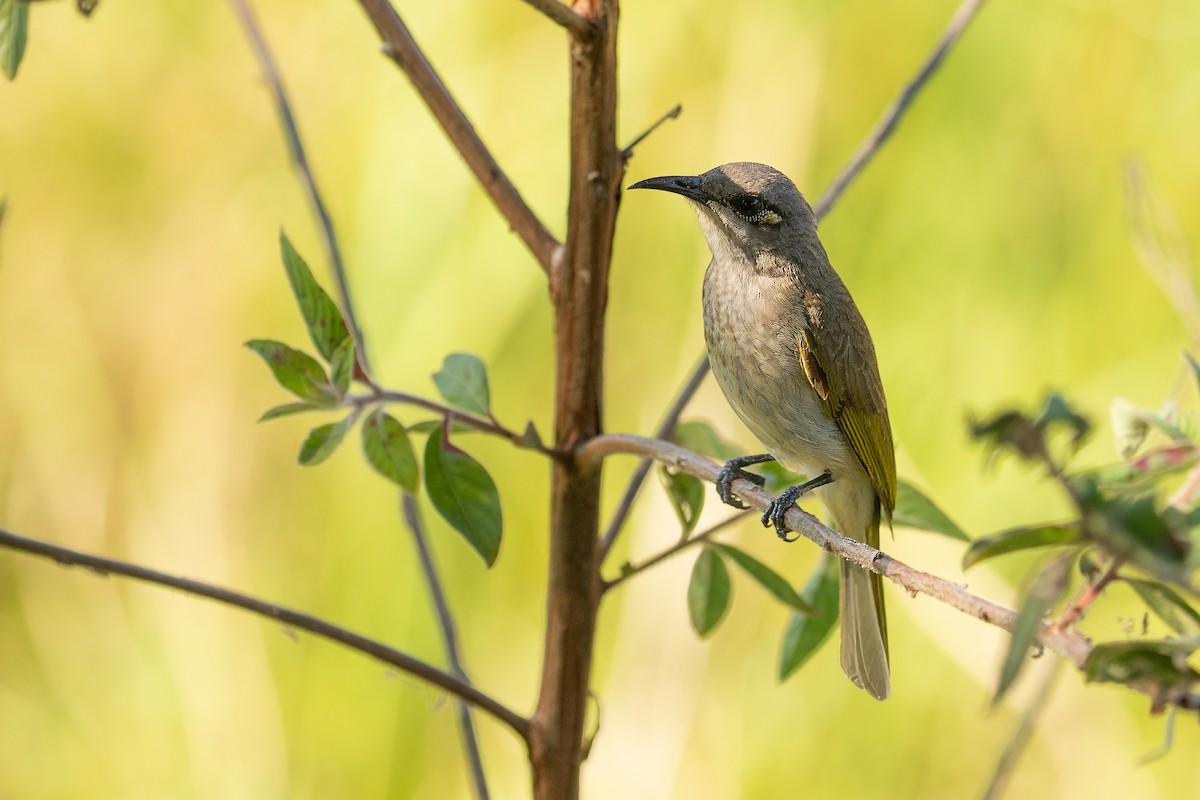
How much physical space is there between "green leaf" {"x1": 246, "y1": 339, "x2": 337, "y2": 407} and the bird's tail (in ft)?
2.55

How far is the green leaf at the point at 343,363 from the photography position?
3.99 feet

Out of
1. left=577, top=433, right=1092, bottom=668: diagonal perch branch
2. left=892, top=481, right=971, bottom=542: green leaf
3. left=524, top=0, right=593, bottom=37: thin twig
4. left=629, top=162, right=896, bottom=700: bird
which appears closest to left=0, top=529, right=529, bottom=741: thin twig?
left=577, top=433, right=1092, bottom=668: diagonal perch branch

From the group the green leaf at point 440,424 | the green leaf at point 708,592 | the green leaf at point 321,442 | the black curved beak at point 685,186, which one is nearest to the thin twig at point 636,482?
the green leaf at point 708,592

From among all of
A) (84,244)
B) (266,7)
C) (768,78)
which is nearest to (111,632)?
(84,244)

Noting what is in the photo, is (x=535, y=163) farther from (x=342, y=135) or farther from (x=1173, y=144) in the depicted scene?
(x=1173, y=144)

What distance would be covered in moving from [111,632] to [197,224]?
113 cm

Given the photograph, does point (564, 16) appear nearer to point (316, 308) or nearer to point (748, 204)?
point (316, 308)

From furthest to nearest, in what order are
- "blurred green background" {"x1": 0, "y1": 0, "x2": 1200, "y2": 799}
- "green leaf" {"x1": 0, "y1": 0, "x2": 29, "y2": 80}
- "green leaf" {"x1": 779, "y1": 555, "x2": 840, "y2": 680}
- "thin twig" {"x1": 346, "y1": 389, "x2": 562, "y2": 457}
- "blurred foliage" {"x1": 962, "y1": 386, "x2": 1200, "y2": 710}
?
"blurred green background" {"x1": 0, "y1": 0, "x2": 1200, "y2": 799} < "green leaf" {"x1": 779, "y1": 555, "x2": 840, "y2": 680} < "thin twig" {"x1": 346, "y1": 389, "x2": 562, "y2": 457} < "green leaf" {"x1": 0, "y1": 0, "x2": 29, "y2": 80} < "blurred foliage" {"x1": 962, "y1": 386, "x2": 1200, "y2": 710}

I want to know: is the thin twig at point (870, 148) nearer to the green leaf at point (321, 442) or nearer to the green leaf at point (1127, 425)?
the green leaf at point (321, 442)

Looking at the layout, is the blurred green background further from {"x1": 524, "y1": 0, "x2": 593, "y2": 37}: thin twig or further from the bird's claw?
→ {"x1": 524, "y1": 0, "x2": 593, "y2": 37}: thin twig

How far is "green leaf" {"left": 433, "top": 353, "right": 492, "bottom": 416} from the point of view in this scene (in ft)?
4.51

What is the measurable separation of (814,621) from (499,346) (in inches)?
74.8

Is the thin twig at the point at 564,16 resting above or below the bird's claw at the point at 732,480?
above

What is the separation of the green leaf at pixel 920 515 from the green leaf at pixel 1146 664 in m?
0.69
